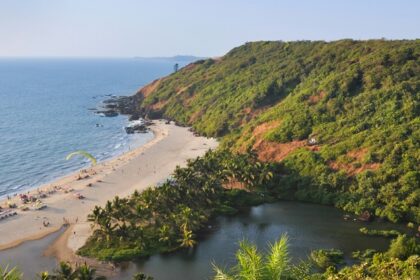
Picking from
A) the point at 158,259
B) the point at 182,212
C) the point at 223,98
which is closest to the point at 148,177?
the point at 182,212

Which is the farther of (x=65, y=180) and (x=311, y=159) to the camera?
(x=65, y=180)

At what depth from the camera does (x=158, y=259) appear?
190 feet

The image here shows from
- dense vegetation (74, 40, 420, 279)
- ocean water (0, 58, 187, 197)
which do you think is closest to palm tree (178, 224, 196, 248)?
dense vegetation (74, 40, 420, 279)

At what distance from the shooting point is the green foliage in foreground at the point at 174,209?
60.2m

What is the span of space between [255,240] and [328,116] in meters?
47.1

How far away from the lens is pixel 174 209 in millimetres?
67062

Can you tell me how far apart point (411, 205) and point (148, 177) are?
162 feet

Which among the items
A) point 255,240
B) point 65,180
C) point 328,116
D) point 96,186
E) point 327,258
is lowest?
point 65,180

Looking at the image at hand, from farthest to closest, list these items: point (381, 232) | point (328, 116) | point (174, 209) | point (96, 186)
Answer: point (328, 116), point (96, 186), point (174, 209), point (381, 232)

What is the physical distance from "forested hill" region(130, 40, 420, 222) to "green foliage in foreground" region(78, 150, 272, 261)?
9.58 meters

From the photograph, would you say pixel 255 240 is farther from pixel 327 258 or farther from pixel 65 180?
pixel 65 180

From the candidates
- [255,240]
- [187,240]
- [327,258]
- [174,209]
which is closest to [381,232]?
[327,258]

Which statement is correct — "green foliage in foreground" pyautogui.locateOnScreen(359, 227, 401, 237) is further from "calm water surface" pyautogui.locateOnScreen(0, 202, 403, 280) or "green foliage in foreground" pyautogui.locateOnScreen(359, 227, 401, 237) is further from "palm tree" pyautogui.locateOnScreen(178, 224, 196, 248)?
"palm tree" pyautogui.locateOnScreen(178, 224, 196, 248)

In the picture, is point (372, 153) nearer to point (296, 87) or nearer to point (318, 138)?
point (318, 138)
